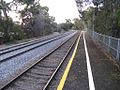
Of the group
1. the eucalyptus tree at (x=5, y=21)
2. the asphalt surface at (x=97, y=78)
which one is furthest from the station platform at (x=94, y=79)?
the eucalyptus tree at (x=5, y=21)

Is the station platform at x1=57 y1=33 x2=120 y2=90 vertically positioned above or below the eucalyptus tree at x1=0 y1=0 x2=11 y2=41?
below

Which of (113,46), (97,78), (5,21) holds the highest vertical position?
(5,21)

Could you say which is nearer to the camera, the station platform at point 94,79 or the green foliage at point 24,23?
the station platform at point 94,79

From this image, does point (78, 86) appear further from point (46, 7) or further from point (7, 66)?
point (46, 7)

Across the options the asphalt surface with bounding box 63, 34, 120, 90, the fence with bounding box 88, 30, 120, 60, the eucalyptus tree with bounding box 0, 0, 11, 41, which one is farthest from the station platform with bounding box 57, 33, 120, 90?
the eucalyptus tree with bounding box 0, 0, 11, 41

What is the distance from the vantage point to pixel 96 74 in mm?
12992

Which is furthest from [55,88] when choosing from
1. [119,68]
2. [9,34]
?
[9,34]

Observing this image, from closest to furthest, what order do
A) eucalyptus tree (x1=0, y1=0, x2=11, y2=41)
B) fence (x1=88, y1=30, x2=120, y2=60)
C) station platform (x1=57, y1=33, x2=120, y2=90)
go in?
station platform (x1=57, y1=33, x2=120, y2=90)
fence (x1=88, y1=30, x2=120, y2=60)
eucalyptus tree (x1=0, y1=0, x2=11, y2=41)

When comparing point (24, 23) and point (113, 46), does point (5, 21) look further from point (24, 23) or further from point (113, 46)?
point (113, 46)

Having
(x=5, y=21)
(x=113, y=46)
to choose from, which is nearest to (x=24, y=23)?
(x=5, y=21)

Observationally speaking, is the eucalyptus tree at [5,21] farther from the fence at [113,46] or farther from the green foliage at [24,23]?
the fence at [113,46]

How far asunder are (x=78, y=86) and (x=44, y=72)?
3.27 metres

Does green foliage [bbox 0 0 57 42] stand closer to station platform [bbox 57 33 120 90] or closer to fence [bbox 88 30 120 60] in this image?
fence [bbox 88 30 120 60]

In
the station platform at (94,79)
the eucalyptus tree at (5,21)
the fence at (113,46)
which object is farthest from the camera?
the eucalyptus tree at (5,21)
